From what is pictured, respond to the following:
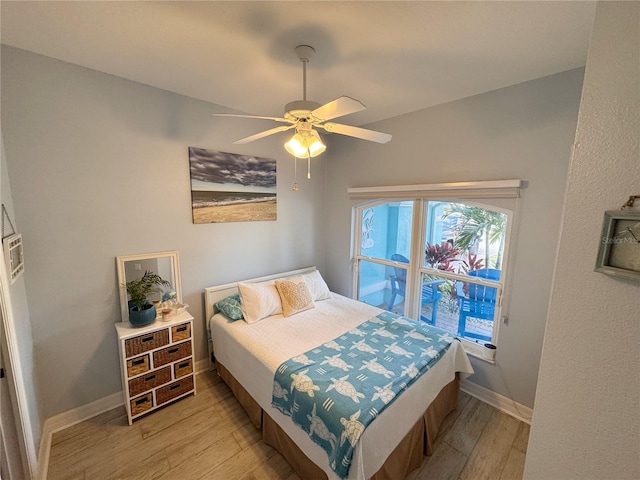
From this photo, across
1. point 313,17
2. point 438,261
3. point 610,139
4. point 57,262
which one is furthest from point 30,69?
point 438,261

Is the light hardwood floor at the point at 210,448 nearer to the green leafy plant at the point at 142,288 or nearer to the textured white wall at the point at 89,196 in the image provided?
the textured white wall at the point at 89,196

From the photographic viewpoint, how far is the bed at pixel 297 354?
1407mm

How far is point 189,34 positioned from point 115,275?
1.85 metres

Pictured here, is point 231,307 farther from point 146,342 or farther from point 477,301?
point 477,301

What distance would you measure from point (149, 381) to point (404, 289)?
8.37ft

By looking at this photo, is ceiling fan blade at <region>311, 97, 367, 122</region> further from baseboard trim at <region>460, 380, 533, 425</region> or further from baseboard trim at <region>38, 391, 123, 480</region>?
baseboard trim at <region>38, 391, 123, 480</region>

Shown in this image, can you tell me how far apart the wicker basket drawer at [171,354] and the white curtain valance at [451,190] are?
7.72 feet

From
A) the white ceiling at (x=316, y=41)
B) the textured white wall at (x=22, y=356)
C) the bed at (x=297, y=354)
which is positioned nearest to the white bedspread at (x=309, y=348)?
the bed at (x=297, y=354)

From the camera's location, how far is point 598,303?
610mm

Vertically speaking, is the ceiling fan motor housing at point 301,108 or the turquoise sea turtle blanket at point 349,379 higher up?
the ceiling fan motor housing at point 301,108

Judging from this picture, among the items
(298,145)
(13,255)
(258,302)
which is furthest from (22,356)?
(298,145)

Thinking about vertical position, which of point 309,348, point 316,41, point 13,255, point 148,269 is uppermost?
point 316,41

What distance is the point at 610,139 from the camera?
58 cm

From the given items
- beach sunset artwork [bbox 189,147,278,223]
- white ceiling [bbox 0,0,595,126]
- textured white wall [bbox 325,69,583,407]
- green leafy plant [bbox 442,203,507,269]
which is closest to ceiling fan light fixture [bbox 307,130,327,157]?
white ceiling [bbox 0,0,595,126]
